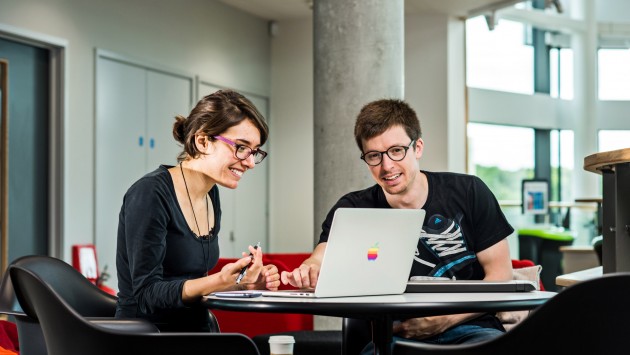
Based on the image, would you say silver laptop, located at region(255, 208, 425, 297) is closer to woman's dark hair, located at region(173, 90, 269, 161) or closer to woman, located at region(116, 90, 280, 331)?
woman, located at region(116, 90, 280, 331)

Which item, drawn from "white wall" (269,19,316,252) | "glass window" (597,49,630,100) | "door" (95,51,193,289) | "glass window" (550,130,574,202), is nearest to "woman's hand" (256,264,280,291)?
"door" (95,51,193,289)

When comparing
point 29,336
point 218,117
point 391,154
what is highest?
point 218,117

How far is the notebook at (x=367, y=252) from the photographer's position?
2.15 meters

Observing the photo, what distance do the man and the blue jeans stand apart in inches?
4.2

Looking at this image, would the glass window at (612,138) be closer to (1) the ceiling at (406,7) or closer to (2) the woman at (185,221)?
(1) the ceiling at (406,7)

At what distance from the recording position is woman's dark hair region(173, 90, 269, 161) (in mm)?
2697

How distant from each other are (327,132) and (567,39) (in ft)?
29.7

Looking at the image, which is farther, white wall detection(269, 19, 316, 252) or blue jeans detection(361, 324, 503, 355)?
white wall detection(269, 19, 316, 252)

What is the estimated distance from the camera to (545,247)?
444 inches

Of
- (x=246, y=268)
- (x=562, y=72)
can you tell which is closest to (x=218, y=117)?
(x=246, y=268)

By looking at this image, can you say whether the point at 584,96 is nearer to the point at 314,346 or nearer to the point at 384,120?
the point at 314,346

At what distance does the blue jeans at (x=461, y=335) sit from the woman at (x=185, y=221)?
0.41 meters

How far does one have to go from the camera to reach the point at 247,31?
1055cm

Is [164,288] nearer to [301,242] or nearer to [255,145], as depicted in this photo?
[255,145]
